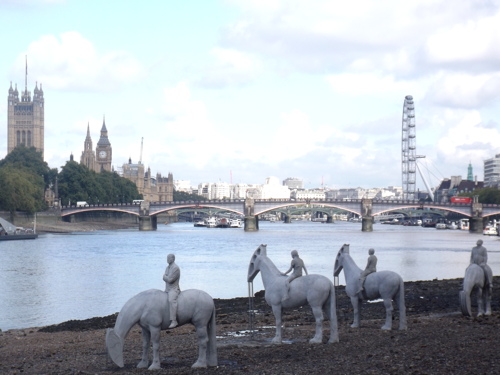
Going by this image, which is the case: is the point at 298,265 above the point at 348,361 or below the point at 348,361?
above

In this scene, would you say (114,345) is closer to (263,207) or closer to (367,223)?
(367,223)

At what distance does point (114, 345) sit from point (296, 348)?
3.35 m

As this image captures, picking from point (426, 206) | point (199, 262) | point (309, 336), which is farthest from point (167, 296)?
point (426, 206)

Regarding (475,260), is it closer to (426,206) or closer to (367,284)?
(367,284)

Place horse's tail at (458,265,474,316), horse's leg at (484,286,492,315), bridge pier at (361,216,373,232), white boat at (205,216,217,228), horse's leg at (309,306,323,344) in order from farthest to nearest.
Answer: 1. white boat at (205,216,217,228)
2. bridge pier at (361,216,373,232)
3. horse's leg at (484,286,492,315)
4. horse's tail at (458,265,474,316)
5. horse's leg at (309,306,323,344)

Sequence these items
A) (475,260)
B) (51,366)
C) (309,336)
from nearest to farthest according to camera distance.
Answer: (51,366) → (309,336) → (475,260)

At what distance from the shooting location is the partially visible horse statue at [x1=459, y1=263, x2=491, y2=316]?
2050cm

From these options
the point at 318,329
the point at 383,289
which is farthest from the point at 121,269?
the point at 318,329

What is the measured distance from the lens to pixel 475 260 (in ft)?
67.3

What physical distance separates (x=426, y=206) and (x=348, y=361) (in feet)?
363

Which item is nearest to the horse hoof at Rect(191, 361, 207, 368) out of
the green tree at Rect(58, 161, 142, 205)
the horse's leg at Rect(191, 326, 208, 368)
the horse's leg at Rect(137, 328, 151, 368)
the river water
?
the horse's leg at Rect(191, 326, 208, 368)

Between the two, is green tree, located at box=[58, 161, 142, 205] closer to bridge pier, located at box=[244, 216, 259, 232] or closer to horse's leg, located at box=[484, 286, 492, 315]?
bridge pier, located at box=[244, 216, 259, 232]

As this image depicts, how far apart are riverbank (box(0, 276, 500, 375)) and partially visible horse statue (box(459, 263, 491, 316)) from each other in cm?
42

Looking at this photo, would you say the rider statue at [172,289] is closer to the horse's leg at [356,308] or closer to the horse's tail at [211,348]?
the horse's tail at [211,348]
